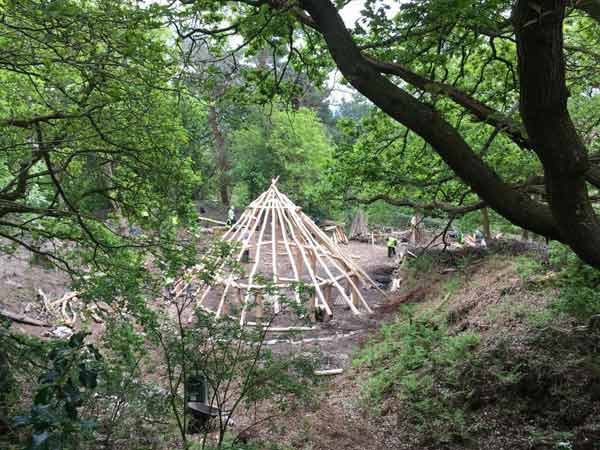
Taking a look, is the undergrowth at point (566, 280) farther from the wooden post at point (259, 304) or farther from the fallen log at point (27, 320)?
the fallen log at point (27, 320)

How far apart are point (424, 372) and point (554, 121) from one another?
475 cm

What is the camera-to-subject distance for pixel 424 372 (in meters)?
6.38

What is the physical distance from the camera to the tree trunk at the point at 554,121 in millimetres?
2027

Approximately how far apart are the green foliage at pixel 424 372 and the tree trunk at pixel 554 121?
279 cm

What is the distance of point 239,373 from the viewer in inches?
207

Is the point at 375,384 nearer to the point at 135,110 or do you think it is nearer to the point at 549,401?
the point at 549,401

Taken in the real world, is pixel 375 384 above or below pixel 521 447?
below

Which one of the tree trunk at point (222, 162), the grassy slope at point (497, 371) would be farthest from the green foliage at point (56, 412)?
the tree trunk at point (222, 162)

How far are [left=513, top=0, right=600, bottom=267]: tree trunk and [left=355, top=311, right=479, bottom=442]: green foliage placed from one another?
110 inches

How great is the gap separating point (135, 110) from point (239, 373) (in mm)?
3092

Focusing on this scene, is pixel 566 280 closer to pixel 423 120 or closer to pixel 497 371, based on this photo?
pixel 497 371

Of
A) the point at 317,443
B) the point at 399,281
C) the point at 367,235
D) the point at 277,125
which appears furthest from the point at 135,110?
the point at 367,235

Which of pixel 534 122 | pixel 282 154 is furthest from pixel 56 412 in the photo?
pixel 282 154

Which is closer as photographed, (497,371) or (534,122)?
(534,122)
